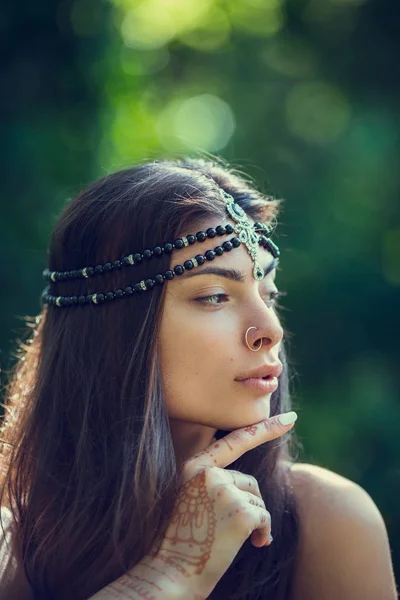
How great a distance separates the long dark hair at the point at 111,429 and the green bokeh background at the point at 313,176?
1.90 metres

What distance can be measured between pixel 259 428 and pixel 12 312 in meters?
2.67

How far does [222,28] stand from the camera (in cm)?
541

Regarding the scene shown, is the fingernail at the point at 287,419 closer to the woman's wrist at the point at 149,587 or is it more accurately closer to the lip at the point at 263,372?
the lip at the point at 263,372

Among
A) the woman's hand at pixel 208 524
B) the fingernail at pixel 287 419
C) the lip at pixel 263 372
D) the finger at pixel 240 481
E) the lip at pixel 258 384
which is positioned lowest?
the woman's hand at pixel 208 524

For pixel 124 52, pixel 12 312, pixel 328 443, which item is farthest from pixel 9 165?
pixel 328 443

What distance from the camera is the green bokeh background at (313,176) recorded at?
4113mm

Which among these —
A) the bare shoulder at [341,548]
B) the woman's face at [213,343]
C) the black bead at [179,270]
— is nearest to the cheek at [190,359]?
the woman's face at [213,343]

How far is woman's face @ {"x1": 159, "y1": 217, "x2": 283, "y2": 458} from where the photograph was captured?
73.7 inches

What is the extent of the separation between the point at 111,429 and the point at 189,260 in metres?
0.52

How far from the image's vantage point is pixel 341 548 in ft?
6.64

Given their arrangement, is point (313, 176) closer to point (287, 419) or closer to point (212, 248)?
point (212, 248)

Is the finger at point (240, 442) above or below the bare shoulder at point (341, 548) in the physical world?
above

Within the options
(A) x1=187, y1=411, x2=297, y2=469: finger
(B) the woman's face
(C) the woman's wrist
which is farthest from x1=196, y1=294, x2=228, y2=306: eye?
(C) the woman's wrist

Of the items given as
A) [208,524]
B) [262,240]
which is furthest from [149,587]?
[262,240]
